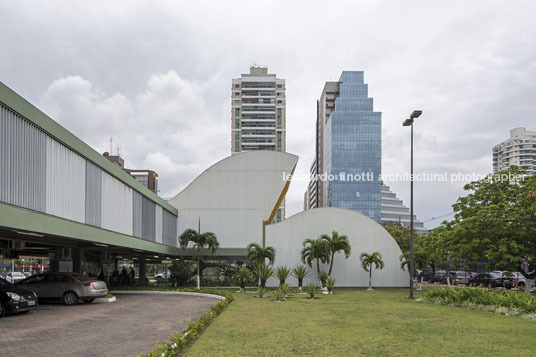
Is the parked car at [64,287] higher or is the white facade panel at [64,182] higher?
the white facade panel at [64,182]

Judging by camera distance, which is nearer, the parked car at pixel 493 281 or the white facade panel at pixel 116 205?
the white facade panel at pixel 116 205

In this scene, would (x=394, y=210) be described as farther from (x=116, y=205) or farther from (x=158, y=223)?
(x=116, y=205)

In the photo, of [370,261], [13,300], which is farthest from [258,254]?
[13,300]

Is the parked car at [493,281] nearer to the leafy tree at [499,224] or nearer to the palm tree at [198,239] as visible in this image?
the leafy tree at [499,224]

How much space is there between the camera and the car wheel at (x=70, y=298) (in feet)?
66.0

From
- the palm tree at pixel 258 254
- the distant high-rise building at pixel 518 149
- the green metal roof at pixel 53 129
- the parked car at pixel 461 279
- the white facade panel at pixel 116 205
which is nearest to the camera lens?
the green metal roof at pixel 53 129

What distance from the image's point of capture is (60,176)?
15.6 m

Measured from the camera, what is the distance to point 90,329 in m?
13.0

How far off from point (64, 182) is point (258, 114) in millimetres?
87356

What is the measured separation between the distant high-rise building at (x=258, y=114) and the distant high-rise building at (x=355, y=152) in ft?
104

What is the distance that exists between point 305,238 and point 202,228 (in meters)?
8.91

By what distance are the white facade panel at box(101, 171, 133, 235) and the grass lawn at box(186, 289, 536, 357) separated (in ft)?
23.7

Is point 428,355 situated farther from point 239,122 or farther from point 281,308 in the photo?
point 239,122

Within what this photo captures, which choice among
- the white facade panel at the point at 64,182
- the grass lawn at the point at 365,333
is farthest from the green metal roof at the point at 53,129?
the grass lawn at the point at 365,333
